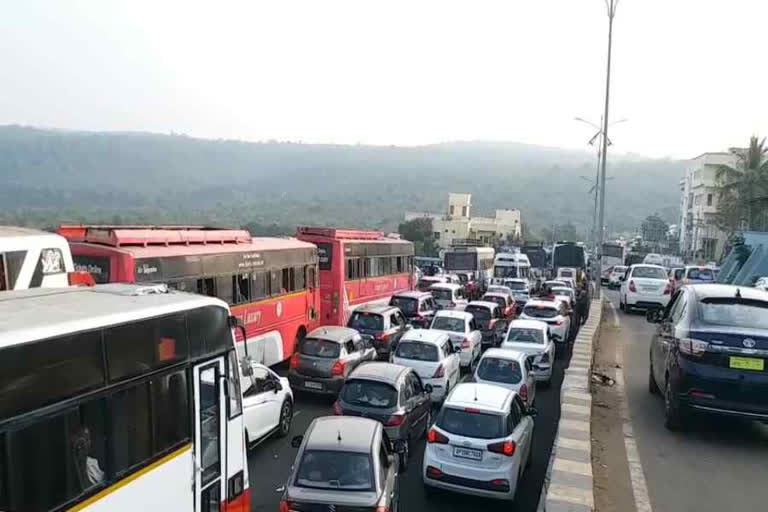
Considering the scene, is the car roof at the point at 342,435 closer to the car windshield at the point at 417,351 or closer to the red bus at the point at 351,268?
the car windshield at the point at 417,351

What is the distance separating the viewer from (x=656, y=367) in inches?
448

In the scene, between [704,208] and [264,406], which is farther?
[704,208]

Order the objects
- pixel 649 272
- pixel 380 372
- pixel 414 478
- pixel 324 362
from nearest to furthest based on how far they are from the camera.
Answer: pixel 414 478 → pixel 380 372 → pixel 324 362 → pixel 649 272

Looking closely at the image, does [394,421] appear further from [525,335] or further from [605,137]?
[605,137]

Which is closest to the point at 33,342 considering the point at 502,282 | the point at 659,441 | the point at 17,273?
the point at 17,273

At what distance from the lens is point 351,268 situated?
2248 centimetres

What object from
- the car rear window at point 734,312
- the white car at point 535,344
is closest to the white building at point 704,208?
the white car at point 535,344

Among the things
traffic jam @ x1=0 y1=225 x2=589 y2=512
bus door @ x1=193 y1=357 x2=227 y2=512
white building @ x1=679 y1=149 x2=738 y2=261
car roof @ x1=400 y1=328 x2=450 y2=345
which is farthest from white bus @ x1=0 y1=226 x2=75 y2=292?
white building @ x1=679 y1=149 x2=738 y2=261

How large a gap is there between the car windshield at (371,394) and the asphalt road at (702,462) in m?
3.66

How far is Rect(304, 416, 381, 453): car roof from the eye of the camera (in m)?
7.33

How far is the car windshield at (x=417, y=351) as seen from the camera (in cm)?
1373

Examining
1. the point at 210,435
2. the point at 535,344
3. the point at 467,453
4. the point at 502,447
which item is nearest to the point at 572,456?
the point at 502,447

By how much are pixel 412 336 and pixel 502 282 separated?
18.8 metres

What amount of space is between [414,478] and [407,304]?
11.2 m
